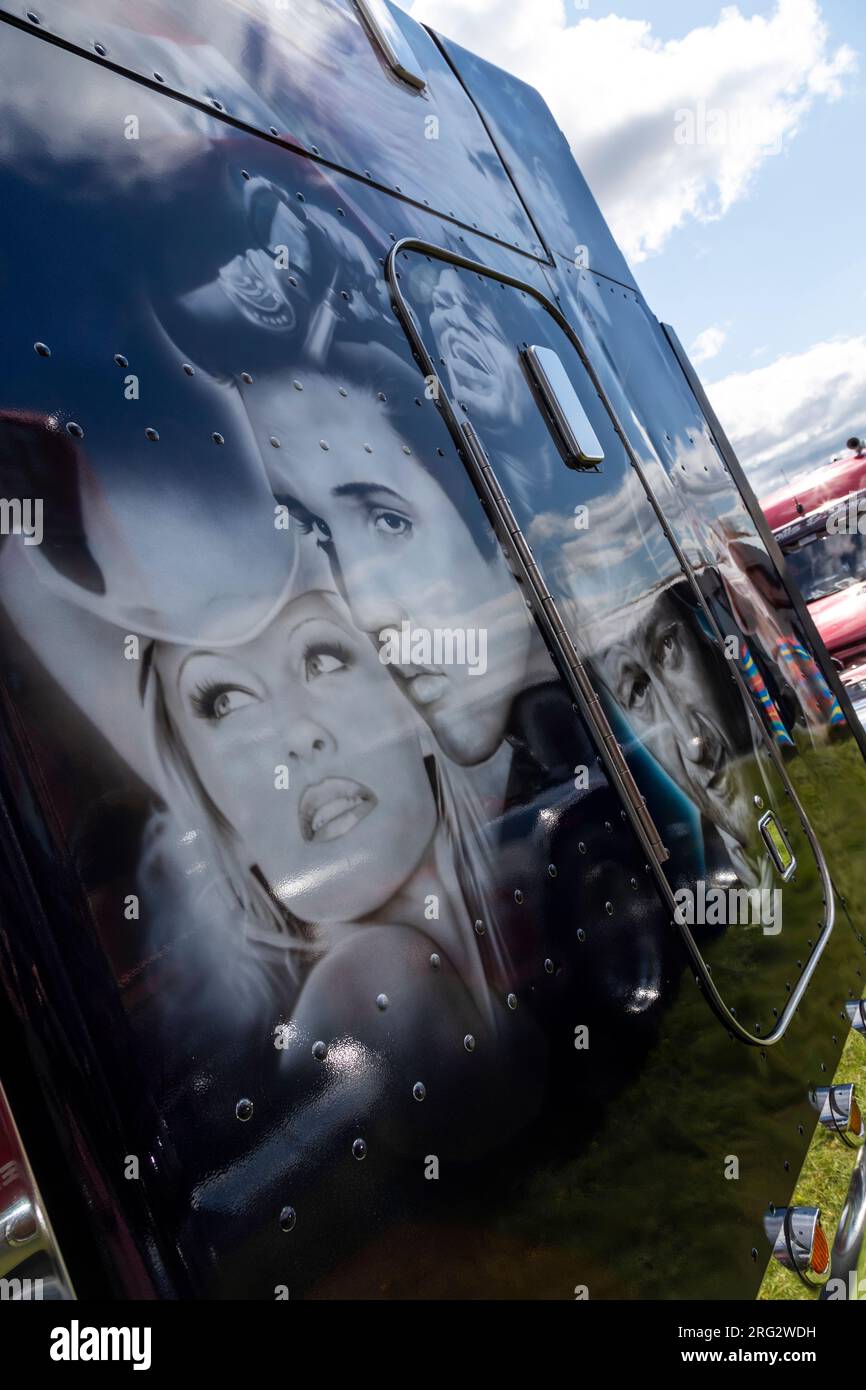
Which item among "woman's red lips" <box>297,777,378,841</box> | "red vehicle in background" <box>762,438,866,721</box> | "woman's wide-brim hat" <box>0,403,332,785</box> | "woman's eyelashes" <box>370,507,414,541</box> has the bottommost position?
"woman's red lips" <box>297,777,378,841</box>

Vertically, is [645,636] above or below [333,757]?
above

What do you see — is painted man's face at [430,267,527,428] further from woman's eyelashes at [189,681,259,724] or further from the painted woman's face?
woman's eyelashes at [189,681,259,724]

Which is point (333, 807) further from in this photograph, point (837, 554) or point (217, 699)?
point (837, 554)

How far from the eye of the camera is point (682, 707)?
2.15m

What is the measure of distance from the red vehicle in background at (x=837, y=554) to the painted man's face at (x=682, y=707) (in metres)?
8.00

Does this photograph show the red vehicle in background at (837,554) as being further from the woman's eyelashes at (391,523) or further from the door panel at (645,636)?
the woman's eyelashes at (391,523)

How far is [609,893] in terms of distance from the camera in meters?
1.62

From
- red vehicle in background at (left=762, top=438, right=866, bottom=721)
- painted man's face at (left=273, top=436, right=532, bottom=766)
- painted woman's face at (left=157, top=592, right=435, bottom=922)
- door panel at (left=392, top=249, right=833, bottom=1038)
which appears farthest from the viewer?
red vehicle in background at (left=762, top=438, right=866, bottom=721)

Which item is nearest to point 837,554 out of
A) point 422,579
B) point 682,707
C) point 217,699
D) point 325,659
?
point 682,707

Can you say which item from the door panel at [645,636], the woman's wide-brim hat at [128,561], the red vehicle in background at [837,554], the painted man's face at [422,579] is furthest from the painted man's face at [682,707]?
the red vehicle in background at [837,554]

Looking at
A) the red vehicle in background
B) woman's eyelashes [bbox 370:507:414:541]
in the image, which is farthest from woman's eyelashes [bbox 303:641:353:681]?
the red vehicle in background

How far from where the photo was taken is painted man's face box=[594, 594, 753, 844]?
6.44 ft

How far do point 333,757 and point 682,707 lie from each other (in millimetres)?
1139
